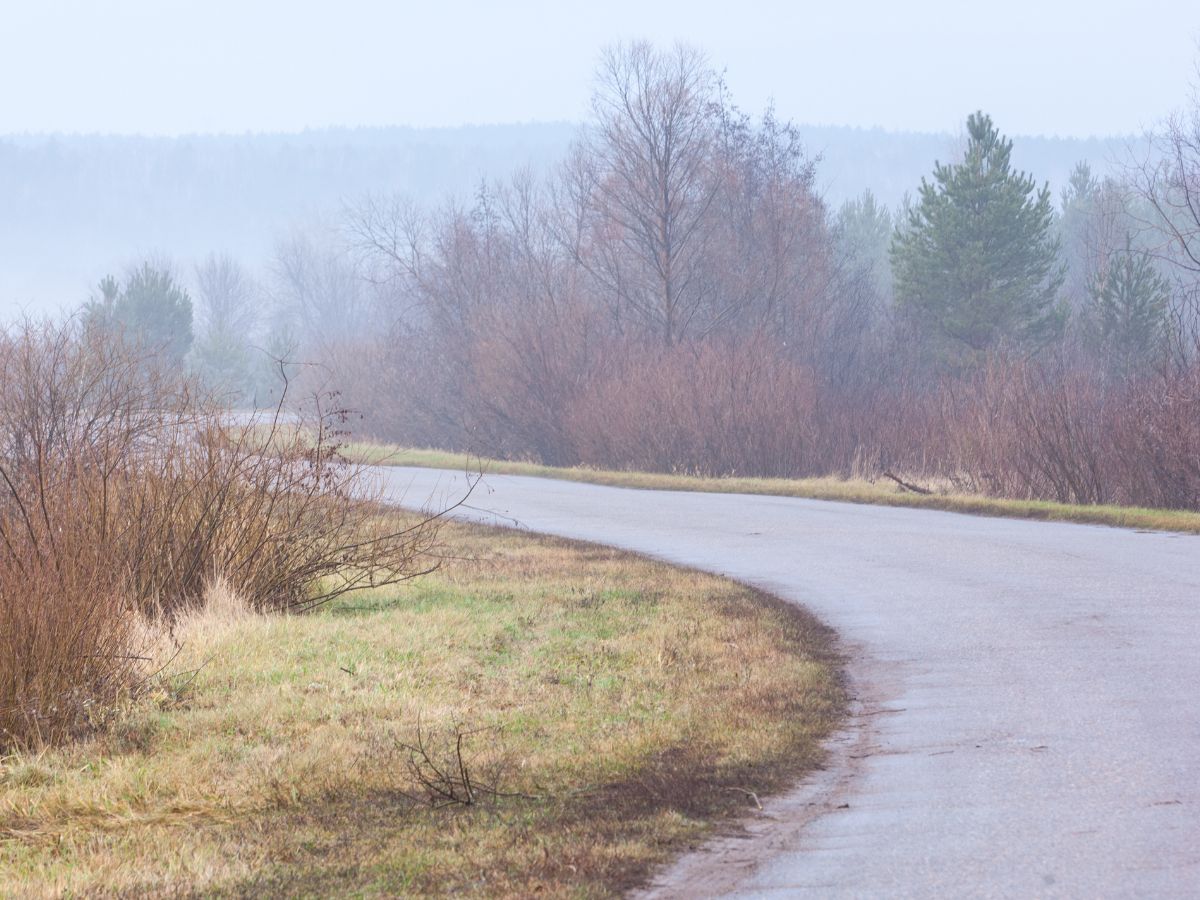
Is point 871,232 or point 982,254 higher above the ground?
point 871,232

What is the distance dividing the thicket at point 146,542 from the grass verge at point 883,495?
907 millimetres

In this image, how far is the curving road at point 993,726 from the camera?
571cm

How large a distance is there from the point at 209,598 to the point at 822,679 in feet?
18.2

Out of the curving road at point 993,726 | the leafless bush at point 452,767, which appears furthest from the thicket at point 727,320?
the leafless bush at point 452,767

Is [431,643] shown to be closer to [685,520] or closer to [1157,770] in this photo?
[1157,770]

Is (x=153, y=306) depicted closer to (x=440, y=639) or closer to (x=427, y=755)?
(x=440, y=639)

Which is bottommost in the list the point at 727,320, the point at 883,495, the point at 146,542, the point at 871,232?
the point at 146,542

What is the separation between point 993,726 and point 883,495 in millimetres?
18099

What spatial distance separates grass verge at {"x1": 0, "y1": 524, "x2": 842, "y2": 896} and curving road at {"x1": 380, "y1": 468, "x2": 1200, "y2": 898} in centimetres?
41

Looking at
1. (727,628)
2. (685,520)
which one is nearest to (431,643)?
(727,628)

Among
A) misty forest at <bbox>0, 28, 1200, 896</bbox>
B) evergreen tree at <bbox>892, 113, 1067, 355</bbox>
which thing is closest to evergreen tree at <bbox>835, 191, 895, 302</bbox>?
evergreen tree at <bbox>892, 113, 1067, 355</bbox>

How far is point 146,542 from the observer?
12.3 metres

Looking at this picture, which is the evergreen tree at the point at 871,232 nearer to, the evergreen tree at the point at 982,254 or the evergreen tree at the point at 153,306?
the evergreen tree at the point at 982,254

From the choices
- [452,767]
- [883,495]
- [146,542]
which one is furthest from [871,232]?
[452,767]
